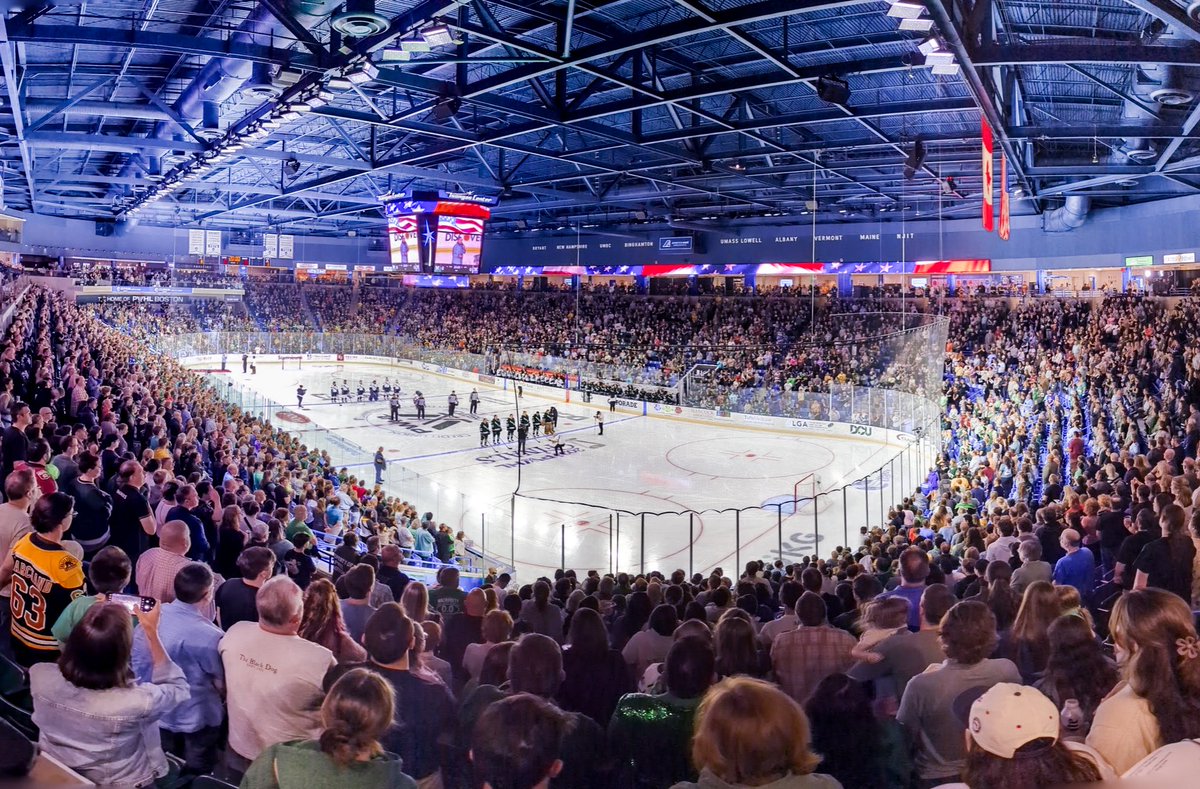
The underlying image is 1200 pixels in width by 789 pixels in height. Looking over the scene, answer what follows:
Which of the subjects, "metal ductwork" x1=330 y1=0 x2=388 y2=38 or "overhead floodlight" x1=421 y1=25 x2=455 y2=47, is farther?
"overhead floodlight" x1=421 y1=25 x2=455 y2=47

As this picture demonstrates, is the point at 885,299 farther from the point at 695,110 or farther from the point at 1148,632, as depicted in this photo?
the point at 1148,632

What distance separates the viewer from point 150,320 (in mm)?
44188

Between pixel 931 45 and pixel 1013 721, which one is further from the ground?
pixel 931 45

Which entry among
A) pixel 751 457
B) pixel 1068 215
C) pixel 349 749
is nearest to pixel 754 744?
pixel 349 749

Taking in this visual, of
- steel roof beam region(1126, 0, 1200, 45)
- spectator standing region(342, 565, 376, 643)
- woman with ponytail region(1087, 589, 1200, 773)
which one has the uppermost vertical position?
steel roof beam region(1126, 0, 1200, 45)

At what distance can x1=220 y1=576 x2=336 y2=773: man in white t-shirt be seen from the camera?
2.96 metres

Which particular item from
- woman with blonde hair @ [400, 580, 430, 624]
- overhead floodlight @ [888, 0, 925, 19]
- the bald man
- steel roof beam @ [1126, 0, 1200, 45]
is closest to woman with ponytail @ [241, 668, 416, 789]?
the bald man

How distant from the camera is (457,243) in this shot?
3089 cm

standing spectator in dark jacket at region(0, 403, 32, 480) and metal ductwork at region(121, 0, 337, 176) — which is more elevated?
metal ductwork at region(121, 0, 337, 176)

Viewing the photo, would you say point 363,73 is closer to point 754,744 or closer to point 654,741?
point 654,741

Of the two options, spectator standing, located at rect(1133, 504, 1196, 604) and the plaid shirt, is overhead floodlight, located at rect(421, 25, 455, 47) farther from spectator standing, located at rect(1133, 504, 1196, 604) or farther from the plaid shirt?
spectator standing, located at rect(1133, 504, 1196, 604)

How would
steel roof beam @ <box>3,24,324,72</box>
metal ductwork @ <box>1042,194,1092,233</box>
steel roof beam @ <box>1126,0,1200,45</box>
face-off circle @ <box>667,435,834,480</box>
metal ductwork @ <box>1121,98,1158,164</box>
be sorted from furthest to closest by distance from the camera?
metal ductwork @ <box>1042,194,1092,233</box>, face-off circle @ <box>667,435,834,480</box>, metal ductwork @ <box>1121,98,1158,164</box>, steel roof beam @ <box>3,24,324,72</box>, steel roof beam @ <box>1126,0,1200,45</box>

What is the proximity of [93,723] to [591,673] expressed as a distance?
6.44 ft

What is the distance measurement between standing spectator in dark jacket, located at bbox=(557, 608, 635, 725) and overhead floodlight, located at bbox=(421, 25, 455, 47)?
9.39m
